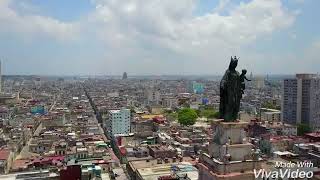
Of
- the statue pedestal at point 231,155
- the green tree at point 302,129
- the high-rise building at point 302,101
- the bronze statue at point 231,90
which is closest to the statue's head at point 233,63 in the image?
the bronze statue at point 231,90

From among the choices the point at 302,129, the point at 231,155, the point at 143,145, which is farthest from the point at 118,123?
the point at 231,155

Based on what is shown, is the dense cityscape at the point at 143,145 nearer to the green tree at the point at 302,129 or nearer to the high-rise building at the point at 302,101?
the high-rise building at the point at 302,101

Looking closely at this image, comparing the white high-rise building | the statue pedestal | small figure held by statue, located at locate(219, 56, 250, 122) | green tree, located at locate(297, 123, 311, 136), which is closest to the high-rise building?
green tree, located at locate(297, 123, 311, 136)

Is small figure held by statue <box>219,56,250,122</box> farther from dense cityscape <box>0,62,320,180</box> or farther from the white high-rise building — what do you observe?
the white high-rise building

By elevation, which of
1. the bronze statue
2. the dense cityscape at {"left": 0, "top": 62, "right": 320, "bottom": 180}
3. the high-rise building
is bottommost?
the dense cityscape at {"left": 0, "top": 62, "right": 320, "bottom": 180}

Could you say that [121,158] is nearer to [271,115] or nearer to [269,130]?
[269,130]
